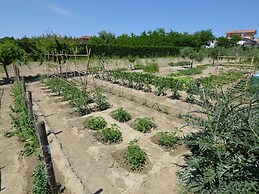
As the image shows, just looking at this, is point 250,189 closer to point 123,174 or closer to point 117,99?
point 123,174

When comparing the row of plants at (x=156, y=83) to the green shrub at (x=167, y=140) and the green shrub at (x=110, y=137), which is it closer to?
the green shrub at (x=167, y=140)

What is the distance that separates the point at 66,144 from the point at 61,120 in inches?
68.7

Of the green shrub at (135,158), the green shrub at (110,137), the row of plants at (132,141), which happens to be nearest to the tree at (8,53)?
the row of plants at (132,141)

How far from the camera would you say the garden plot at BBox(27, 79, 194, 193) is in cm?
355

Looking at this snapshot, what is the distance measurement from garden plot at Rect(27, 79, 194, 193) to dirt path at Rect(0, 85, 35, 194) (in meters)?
0.91

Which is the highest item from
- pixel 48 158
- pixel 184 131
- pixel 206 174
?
pixel 48 158

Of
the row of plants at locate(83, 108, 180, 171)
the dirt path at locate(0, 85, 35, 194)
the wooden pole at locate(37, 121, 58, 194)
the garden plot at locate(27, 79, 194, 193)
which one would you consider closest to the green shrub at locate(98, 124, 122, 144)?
the row of plants at locate(83, 108, 180, 171)

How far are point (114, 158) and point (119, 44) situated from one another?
1075 inches

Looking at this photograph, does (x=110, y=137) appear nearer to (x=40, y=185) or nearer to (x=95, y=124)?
(x=95, y=124)

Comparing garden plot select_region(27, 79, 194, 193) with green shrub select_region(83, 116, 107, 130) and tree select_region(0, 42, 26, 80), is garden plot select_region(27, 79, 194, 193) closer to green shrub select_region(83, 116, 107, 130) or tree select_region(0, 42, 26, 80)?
green shrub select_region(83, 116, 107, 130)

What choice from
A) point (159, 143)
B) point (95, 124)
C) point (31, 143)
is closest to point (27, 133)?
point (31, 143)

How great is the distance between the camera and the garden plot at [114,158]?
3.55 metres

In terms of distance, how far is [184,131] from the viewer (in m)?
5.73

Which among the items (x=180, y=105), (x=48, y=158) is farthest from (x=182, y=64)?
(x=48, y=158)
